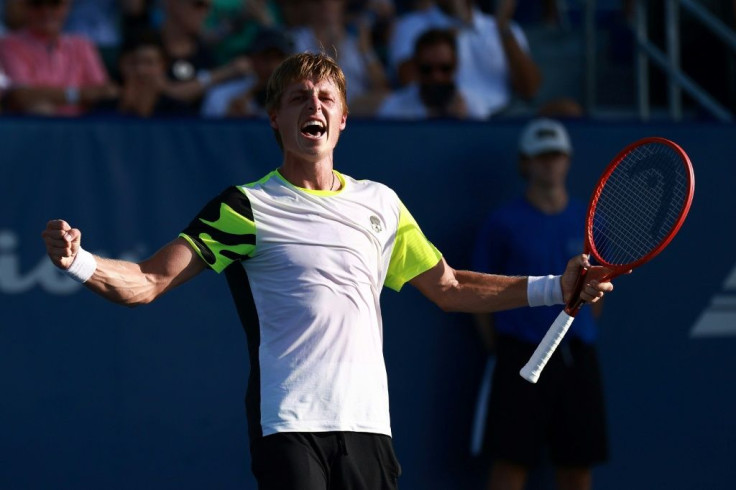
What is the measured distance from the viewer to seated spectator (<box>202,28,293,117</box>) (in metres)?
7.13

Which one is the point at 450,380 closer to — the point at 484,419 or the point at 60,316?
the point at 484,419

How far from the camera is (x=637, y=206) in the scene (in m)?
4.95

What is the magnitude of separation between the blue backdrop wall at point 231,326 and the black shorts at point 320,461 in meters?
2.32

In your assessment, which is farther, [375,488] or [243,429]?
[243,429]

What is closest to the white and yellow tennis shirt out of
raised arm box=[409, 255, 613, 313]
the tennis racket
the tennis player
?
the tennis player

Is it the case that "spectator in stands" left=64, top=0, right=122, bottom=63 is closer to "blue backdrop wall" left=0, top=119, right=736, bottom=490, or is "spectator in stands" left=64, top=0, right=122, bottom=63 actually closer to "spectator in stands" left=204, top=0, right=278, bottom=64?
"spectator in stands" left=204, top=0, right=278, bottom=64

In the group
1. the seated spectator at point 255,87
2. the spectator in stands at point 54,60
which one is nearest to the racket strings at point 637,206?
the seated spectator at point 255,87

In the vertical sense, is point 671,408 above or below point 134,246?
below

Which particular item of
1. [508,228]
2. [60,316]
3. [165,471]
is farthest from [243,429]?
[508,228]

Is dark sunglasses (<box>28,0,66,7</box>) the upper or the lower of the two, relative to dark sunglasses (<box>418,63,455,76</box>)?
upper

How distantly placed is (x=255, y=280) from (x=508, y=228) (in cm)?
256

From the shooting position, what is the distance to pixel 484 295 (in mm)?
4211

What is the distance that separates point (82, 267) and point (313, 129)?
2.94ft

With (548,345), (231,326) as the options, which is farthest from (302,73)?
(231,326)
